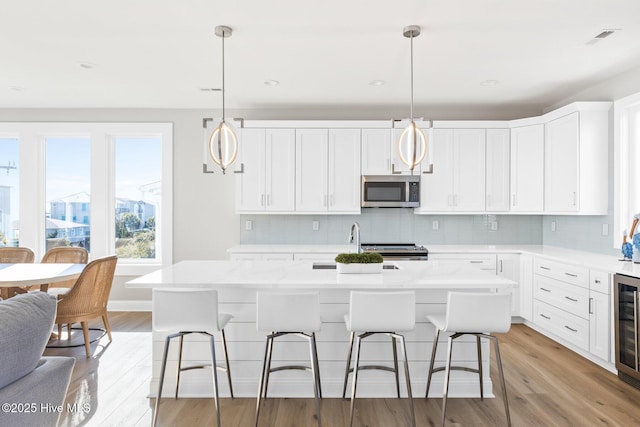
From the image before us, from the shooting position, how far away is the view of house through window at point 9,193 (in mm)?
5328

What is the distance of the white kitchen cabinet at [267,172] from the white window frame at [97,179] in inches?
41.9

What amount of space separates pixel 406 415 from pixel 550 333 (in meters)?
2.42

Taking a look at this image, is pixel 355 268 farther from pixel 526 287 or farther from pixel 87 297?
pixel 526 287

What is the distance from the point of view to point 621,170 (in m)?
3.83

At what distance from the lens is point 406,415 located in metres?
2.58

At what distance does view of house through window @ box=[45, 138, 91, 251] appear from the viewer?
5.37 metres

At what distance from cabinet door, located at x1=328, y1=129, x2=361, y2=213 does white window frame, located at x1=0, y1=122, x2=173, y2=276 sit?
6.88 ft

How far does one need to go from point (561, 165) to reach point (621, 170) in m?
0.57

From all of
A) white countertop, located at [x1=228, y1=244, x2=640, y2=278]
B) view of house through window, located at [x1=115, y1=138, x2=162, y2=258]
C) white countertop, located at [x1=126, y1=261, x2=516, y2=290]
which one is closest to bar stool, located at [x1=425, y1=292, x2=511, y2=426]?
white countertop, located at [x1=126, y1=261, x2=516, y2=290]

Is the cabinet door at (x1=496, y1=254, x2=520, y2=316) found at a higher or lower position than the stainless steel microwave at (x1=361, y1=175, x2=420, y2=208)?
lower

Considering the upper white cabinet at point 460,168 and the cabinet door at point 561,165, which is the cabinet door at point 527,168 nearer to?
the cabinet door at point 561,165

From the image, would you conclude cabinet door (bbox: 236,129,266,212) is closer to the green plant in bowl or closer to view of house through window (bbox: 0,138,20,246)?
the green plant in bowl

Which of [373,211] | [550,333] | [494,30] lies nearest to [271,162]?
[373,211]

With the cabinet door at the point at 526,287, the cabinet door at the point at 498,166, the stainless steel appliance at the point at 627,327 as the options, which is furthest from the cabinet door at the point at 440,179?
the stainless steel appliance at the point at 627,327
